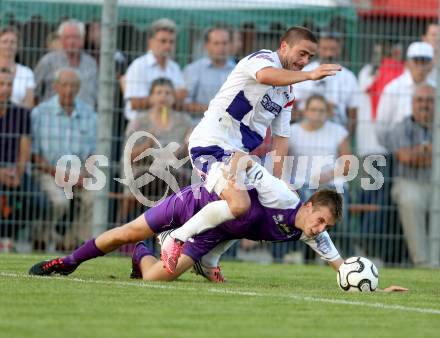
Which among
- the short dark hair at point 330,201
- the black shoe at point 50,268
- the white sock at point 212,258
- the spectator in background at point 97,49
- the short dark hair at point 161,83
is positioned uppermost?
the spectator in background at point 97,49

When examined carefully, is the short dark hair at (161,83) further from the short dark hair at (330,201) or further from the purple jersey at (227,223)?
the short dark hair at (330,201)

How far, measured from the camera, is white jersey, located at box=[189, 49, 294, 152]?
10.3 meters

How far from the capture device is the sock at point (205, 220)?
9688 mm

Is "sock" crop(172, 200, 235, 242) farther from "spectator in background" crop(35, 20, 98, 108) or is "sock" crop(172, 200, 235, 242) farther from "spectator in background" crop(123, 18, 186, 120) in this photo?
"spectator in background" crop(35, 20, 98, 108)

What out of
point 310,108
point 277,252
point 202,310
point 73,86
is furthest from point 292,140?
point 202,310

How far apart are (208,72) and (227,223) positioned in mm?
4960

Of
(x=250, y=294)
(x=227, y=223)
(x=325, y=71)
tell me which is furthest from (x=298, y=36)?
(x=250, y=294)

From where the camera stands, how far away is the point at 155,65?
1448cm

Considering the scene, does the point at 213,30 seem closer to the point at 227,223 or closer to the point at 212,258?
the point at 212,258

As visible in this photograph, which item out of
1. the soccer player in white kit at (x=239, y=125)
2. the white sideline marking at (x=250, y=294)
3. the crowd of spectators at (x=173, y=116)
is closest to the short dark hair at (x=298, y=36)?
the soccer player in white kit at (x=239, y=125)

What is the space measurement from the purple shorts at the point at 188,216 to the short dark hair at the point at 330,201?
86 cm

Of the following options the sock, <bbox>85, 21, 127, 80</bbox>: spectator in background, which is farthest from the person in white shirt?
the sock

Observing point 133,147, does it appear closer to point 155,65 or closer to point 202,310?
point 155,65

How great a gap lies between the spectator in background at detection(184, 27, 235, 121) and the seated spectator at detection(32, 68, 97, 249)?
1.20 m
